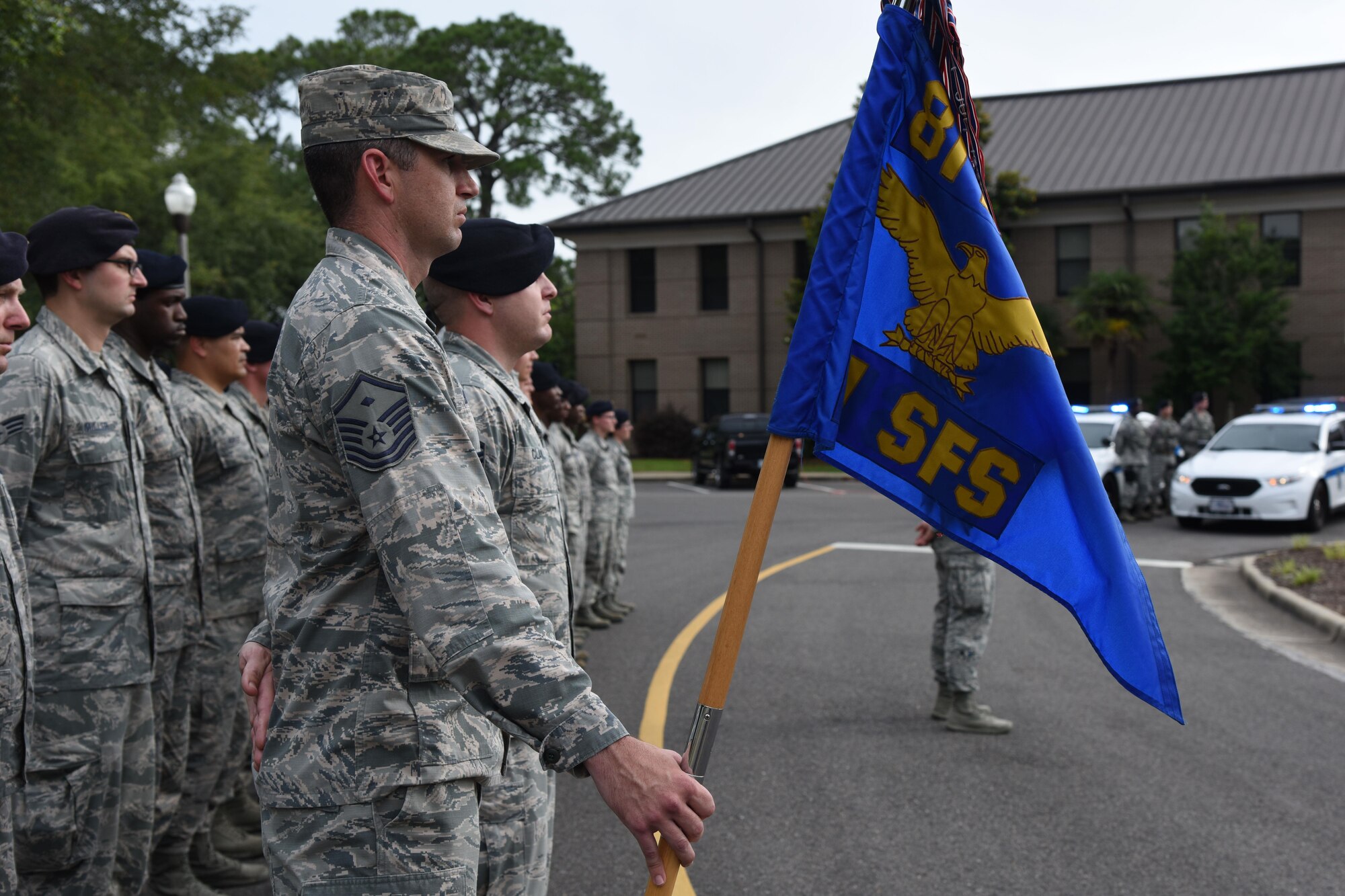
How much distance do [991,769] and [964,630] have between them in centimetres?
93

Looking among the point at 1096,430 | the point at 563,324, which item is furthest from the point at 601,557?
the point at 563,324

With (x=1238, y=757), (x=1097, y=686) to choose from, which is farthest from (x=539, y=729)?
(x=1097, y=686)

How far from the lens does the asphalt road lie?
15.2 feet

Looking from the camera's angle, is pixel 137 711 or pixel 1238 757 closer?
pixel 137 711

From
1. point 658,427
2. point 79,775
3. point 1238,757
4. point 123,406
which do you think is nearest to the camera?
point 79,775

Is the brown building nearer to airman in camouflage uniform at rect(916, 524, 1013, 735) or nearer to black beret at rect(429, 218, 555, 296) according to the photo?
airman in camouflage uniform at rect(916, 524, 1013, 735)

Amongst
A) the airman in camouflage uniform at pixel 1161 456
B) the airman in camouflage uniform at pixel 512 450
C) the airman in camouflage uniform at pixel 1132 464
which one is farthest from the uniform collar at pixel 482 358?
the airman in camouflage uniform at pixel 1161 456

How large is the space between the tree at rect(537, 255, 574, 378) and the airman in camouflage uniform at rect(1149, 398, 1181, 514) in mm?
24111

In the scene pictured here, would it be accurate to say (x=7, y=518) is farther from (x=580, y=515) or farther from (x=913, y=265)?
(x=580, y=515)

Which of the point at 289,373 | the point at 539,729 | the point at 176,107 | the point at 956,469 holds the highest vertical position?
the point at 176,107

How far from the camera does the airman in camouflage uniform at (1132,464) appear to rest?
62.7 ft

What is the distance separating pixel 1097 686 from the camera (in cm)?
775

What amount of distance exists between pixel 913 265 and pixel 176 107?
20619 millimetres

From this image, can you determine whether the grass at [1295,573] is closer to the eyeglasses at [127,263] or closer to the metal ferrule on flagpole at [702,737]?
the eyeglasses at [127,263]
